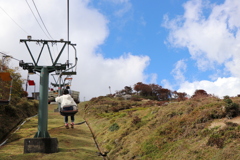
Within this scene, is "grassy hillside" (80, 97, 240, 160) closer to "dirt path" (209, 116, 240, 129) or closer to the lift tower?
"dirt path" (209, 116, 240, 129)

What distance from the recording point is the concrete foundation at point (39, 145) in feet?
29.3

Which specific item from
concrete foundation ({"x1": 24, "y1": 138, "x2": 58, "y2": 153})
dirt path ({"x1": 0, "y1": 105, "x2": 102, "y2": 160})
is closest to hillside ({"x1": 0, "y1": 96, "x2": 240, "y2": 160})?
dirt path ({"x1": 0, "y1": 105, "x2": 102, "y2": 160})

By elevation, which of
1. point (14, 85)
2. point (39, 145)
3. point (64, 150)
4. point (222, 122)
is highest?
point (14, 85)

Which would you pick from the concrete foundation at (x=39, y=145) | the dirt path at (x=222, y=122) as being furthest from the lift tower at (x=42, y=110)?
the dirt path at (x=222, y=122)

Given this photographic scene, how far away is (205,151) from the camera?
21.9 feet

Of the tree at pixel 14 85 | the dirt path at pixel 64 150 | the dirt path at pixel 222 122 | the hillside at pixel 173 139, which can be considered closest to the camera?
the hillside at pixel 173 139

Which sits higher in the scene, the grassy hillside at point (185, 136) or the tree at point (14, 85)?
the tree at point (14, 85)

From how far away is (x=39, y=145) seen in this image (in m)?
9.05

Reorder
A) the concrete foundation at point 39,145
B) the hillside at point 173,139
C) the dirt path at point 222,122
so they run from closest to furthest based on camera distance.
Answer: the hillside at point 173,139, the dirt path at point 222,122, the concrete foundation at point 39,145

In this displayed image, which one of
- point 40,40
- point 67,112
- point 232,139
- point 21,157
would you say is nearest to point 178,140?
point 232,139

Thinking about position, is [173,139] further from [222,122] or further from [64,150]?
[64,150]

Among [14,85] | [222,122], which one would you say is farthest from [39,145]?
[14,85]

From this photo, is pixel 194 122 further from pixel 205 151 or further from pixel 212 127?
pixel 205 151

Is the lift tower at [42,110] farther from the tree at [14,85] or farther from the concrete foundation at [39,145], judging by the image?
the tree at [14,85]
